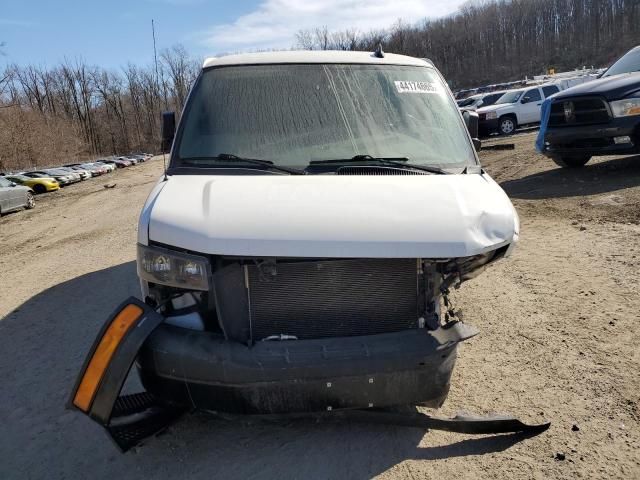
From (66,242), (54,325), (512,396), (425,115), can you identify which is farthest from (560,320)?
(66,242)

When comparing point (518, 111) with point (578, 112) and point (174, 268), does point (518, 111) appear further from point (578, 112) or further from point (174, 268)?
point (174, 268)

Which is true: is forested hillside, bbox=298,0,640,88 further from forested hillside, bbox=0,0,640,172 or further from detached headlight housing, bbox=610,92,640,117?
detached headlight housing, bbox=610,92,640,117

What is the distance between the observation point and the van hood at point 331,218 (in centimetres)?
257

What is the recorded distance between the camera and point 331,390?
102 inches

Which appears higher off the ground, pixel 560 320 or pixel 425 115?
pixel 425 115

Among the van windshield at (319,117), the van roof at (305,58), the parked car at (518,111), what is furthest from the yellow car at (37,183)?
the van windshield at (319,117)

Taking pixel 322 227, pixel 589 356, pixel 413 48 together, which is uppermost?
pixel 413 48

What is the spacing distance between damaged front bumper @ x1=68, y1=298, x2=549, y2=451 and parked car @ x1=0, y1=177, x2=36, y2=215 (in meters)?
18.6

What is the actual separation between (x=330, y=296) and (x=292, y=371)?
46 cm

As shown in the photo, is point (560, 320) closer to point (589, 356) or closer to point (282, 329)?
point (589, 356)

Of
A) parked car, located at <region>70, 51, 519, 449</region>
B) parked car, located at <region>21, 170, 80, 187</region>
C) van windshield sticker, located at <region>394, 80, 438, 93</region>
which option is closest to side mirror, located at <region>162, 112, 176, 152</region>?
parked car, located at <region>70, 51, 519, 449</region>

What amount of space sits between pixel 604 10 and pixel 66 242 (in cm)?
10041

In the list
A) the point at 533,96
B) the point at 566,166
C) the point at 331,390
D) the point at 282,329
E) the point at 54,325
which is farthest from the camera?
the point at 533,96

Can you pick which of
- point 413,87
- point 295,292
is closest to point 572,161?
point 413,87
